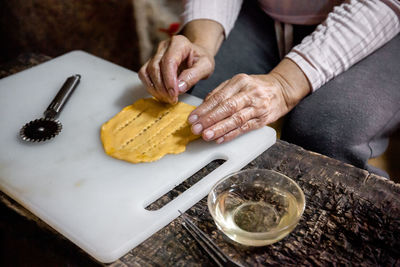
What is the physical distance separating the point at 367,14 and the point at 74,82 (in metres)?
1.05

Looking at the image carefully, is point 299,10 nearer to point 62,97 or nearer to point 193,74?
point 193,74

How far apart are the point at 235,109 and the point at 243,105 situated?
0.03 m

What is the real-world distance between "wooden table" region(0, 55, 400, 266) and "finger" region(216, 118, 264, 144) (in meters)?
0.08

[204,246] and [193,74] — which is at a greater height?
[193,74]

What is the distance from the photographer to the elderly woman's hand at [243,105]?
99 cm

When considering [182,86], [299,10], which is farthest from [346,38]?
[182,86]

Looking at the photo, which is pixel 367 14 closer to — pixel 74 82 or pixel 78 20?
pixel 74 82

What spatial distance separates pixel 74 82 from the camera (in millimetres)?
1282

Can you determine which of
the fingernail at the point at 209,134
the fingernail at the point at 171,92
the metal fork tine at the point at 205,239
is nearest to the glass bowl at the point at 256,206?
the metal fork tine at the point at 205,239

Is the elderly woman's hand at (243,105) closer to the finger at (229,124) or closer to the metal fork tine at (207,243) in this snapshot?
the finger at (229,124)

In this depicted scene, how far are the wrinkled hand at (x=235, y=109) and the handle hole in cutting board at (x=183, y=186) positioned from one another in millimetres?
68

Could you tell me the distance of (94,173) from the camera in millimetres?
951

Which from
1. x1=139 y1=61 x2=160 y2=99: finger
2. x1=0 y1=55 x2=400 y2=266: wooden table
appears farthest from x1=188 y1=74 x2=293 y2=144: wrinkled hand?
x1=139 y1=61 x2=160 y2=99: finger

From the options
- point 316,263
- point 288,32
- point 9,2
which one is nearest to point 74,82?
point 288,32
